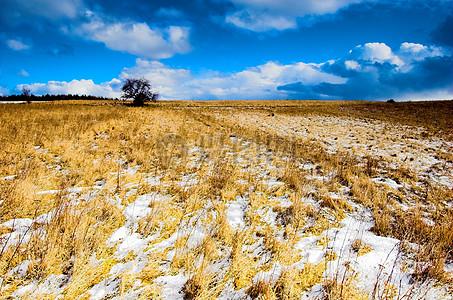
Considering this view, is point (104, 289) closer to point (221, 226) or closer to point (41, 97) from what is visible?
point (221, 226)

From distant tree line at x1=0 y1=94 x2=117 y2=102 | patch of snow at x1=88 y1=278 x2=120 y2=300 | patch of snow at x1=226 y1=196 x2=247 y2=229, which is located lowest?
patch of snow at x1=88 y1=278 x2=120 y2=300

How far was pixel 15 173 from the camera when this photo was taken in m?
8.59

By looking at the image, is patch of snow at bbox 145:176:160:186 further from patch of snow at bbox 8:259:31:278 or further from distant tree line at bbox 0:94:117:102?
distant tree line at bbox 0:94:117:102

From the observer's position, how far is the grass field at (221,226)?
3.90 metres

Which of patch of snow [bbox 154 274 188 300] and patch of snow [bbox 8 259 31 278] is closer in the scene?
patch of snow [bbox 154 274 188 300]

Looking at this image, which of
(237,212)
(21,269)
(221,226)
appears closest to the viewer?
(21,269)

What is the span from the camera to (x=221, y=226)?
5.28 m

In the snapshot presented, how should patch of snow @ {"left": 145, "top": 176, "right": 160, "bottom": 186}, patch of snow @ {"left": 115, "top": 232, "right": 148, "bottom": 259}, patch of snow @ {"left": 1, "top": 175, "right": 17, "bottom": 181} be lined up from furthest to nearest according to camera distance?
patch of snow @ {"left": 1, "top": 175, "right": 17, "bottom": 181} < patch of snow @ {"left": 145, "top": 176, "right": 160, "bottom": 186} < patch of snow @ {"left": 115, "top": 232, "right": 148, "bottom": 259}

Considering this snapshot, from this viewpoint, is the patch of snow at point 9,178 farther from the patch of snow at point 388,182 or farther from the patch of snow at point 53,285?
the patch of snow at point 388,182

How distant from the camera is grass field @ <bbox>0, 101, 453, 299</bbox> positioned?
12.8 feet

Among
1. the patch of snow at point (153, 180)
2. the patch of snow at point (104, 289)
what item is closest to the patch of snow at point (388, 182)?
the patch of snow at point (153, 180)

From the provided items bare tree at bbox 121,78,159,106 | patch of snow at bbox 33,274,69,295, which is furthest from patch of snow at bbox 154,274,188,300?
bare tree at bbox 121,78,159,106

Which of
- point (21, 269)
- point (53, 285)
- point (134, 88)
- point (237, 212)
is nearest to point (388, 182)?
point (237, 212)

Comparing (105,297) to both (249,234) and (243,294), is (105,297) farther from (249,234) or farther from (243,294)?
(249,234)
